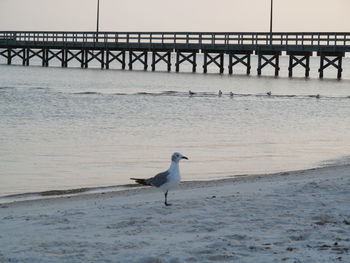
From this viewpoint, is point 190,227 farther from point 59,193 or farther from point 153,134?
point 153,134

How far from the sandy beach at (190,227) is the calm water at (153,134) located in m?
2.66

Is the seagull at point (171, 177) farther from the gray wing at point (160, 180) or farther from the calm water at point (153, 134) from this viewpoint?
the calm water at point (153, 134)

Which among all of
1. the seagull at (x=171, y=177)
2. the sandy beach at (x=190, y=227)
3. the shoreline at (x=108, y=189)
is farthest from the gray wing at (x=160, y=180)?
the shoreline at (x=108, y=189)

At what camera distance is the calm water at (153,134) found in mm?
12750

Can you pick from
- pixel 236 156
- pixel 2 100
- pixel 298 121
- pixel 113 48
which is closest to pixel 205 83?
pixel 113 48

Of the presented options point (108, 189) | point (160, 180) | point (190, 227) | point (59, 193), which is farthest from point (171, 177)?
point (108, 189)

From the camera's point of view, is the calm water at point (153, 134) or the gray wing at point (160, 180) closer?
the gray wing at point (160, 180)

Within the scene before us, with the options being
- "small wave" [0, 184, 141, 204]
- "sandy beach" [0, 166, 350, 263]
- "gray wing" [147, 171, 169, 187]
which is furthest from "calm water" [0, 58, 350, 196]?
"gray wing" [147, 171, 169, 187]

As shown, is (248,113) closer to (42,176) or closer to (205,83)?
(42,176)

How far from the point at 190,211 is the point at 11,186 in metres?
3.78

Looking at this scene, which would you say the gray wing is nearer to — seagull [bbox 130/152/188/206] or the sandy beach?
seagull [bbox 130/152/188/206]

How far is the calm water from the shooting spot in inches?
502

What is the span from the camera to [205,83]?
4519 cm

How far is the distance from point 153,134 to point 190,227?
11398 millimetres
